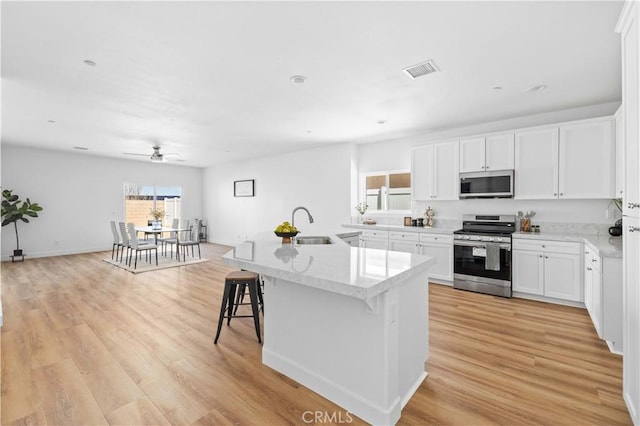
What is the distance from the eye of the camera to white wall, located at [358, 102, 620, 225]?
3979 mm

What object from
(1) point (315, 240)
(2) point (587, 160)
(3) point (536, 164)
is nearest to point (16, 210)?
(1) point (315, 240)

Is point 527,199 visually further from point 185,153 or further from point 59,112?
point 185,153

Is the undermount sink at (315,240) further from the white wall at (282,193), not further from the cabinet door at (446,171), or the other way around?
the cabinet door at (446,171)

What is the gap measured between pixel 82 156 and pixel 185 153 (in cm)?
283

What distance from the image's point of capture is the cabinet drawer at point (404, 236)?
16.1 ft

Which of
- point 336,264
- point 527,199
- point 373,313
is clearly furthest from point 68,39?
point 527,199

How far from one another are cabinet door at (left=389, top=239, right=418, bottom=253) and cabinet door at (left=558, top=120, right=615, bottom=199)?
6.78 feet

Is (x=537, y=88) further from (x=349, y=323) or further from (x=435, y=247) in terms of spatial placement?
(x=349, y=323)

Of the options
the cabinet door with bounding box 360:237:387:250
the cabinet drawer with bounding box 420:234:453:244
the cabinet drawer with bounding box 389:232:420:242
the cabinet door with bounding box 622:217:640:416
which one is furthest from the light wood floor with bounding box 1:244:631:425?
the cabinet door with bounding box 360:237:387:250

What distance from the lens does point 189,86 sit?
3336 mm

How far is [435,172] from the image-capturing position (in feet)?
16.3

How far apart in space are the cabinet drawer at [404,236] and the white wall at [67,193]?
25.6ft

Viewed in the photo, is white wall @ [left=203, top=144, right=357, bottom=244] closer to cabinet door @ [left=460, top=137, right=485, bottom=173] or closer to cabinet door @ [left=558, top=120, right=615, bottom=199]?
cabinet door @ [left=460, top=137, right=485, bottom=173]

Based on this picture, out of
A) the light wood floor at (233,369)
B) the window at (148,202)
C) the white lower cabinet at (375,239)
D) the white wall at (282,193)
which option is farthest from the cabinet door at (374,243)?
the window at (148,202)
